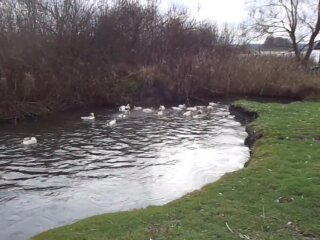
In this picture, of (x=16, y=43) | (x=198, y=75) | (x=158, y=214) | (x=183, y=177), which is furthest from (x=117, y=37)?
(x=158, y=214)

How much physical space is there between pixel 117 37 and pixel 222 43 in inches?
462

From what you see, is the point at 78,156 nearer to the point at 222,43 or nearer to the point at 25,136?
the point at 25,136

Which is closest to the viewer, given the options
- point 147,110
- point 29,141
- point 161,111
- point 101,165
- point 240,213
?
point 240,213

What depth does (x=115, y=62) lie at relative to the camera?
3438cm

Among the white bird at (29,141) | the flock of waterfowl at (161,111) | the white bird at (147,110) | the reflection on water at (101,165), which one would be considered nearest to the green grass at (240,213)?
the reflection on water at (101,165)

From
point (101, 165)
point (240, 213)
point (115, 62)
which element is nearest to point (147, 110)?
point (115, 62)

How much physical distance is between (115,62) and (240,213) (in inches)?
1075

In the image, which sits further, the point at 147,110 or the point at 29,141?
the point at 147,110

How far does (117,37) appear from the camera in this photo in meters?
35.8

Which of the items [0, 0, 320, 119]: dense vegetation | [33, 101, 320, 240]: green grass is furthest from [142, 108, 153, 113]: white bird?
[33, 101, 320, 240]: green grass

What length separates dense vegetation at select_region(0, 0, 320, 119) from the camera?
87.4 ft

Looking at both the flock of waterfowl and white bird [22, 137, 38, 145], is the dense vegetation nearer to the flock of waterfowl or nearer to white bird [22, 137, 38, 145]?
the flock of waterfowl

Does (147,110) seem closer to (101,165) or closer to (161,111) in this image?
(161,111)

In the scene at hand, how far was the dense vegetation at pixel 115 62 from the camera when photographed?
1049 inches
